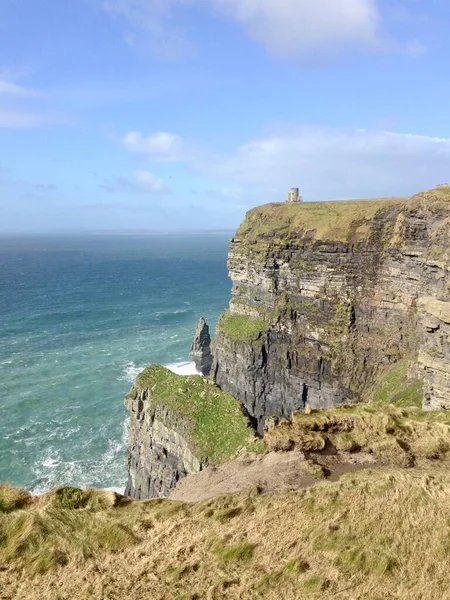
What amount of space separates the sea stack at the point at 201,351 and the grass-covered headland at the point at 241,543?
65911 mm

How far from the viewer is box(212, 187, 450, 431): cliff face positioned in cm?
5406

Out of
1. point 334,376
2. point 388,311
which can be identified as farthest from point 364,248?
point 334,376

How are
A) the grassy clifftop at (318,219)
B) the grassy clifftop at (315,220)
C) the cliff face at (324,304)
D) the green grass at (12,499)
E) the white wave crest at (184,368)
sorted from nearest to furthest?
the green grass at (12,499), the cliff face at (324,304), the grassy clifftop at (318,219), the grassy clifftop at (315,220), the white wave crest at (184,368)

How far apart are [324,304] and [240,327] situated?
13.6m

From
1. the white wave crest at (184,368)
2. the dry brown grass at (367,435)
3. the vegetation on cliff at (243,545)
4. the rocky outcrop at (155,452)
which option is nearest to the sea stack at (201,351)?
the white wave crest at (184,368)

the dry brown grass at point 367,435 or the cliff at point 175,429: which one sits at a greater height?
the dry brown grass at point 367,435

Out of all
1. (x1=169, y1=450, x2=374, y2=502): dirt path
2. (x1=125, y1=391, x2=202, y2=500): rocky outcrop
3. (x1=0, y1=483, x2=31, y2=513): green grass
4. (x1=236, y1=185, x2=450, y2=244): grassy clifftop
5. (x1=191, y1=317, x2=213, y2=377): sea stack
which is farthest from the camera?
(x1=191, y1=317, x2=213, y2=377): sea stack

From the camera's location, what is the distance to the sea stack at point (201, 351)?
81438mm

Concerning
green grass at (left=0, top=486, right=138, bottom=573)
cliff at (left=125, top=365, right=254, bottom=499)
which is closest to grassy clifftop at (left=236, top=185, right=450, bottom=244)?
cliff at (left=125, top=365, right=254, bottom=499)

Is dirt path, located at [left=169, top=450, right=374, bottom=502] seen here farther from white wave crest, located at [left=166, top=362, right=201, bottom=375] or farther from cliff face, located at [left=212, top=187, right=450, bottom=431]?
white wave crest, located at [left=166, top=362, right=201, bottom=375]

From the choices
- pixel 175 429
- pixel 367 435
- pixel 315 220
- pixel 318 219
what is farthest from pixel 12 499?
pixel 318 219

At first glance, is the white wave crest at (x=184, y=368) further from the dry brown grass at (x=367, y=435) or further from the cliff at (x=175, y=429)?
the dry brown grass at (x=367, y=435)

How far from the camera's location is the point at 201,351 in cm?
8200

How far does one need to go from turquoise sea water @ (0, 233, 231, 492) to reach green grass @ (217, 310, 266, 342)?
14.3 meters
